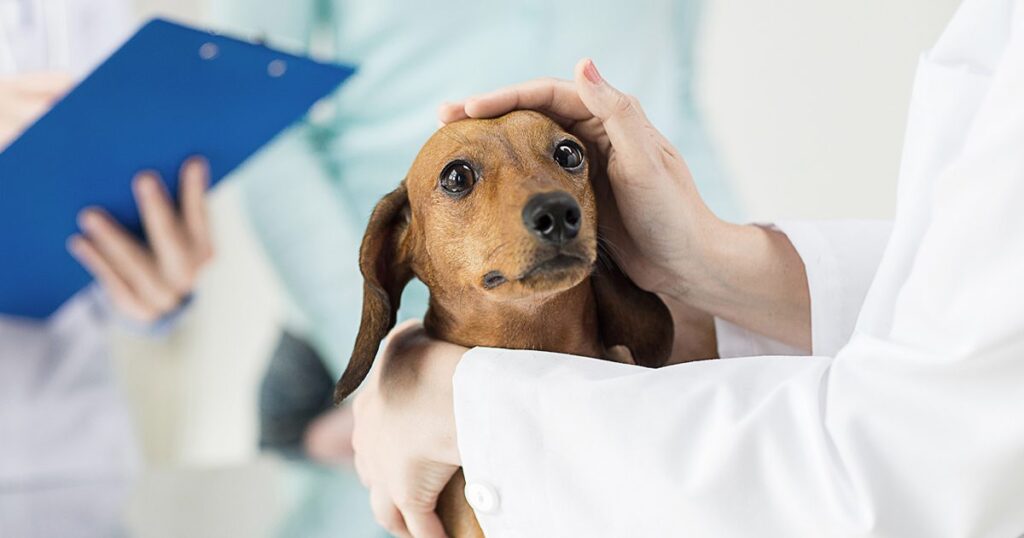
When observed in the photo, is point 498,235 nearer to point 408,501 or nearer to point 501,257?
point 501,257

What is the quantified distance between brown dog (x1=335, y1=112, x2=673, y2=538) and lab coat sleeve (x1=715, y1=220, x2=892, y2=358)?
0.13 m

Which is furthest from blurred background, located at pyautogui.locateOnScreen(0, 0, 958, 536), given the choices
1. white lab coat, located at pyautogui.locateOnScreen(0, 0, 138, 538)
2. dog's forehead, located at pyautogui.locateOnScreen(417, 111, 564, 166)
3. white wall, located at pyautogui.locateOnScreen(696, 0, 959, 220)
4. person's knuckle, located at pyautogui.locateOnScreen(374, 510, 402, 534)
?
dog's forehead, located at pyautogui.locateOnScreen(417, 111, 564, 166)

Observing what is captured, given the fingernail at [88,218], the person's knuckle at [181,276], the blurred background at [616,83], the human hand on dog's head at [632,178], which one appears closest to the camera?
the human hand on dog's head at [632,178]

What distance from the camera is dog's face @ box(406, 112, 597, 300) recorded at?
74 centimetres

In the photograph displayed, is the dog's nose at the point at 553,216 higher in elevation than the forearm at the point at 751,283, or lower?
higher

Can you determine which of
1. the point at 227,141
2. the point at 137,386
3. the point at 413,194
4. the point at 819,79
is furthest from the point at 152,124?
the point at 137,386

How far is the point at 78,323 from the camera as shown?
1.70 meters

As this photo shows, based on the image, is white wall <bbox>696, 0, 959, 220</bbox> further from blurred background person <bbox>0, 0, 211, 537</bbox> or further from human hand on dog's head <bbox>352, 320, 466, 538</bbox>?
human hand on dog's head <bbox>352, 320, 466, 538</bbox>

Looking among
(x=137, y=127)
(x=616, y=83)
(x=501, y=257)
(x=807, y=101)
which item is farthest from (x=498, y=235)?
(x=807, y=101)

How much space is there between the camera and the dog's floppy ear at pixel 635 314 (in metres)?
0.91

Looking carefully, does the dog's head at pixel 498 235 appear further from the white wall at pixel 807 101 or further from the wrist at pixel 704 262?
the white wall at pixel 807 101

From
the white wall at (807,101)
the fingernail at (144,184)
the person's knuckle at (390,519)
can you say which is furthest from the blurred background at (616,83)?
the person's knuckle at (390,519)

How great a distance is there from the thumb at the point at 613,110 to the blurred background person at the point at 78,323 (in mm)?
723

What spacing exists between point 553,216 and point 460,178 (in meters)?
0.12
